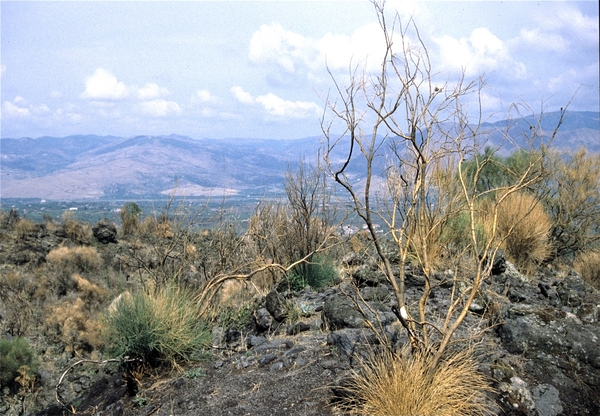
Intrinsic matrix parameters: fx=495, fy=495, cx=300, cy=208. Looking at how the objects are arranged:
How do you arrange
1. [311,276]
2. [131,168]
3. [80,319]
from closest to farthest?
[311,276]
[80,319]
[131,168]

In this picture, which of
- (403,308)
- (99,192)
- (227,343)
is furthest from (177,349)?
(99,192)

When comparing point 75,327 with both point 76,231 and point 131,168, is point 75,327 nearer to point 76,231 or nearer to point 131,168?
point 76,231

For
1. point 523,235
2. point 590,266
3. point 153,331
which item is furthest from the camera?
point 590,266

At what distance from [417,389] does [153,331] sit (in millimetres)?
2999

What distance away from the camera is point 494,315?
233 inches

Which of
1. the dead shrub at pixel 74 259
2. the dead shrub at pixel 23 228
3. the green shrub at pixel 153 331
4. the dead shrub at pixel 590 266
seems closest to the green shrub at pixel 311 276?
the green shrub at pixel 153 331

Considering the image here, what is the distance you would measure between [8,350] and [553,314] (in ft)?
30.4

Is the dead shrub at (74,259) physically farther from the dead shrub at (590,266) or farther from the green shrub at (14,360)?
the dead shrub at (590,266)

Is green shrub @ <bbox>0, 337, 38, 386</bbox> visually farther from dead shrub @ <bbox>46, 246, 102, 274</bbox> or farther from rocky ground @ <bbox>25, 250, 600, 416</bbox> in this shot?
dead shrub @ <bbox>46, 246, 102, 274</bbox>

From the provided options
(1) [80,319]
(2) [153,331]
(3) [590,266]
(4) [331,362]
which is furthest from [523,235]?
(1) [80,319]

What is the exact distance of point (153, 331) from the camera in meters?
5.37

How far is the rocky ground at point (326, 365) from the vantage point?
4.35m

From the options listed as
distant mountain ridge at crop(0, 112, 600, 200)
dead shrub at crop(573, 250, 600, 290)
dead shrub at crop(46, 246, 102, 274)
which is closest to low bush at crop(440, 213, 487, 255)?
dead shrub at crop(573, 250, 600, 290)

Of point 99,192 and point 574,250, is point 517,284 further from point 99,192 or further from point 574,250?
point 99,192
